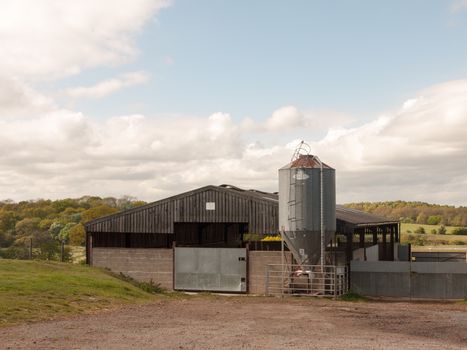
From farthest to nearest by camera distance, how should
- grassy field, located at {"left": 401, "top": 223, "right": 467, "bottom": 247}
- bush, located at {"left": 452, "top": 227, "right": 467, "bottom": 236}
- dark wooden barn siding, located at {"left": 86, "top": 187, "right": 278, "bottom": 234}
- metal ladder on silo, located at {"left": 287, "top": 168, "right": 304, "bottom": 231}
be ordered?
bush, located at {"left": 452, "top": 227, "right": 467, "bottom": 236} < grassy field, located at {"left": 401, "top": 223, "right": 467, "bottom": 247} < dark wooden barn siding, located at {"left": 86, "top": 187, "right": 278, "bottom": 234} < metal ladder on silo, located at {"left": 287, "top": 168, "right": 304, "bottom": 231}

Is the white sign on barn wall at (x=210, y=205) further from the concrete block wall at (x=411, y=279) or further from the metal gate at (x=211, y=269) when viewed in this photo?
the concrete block wall at (x=411, y=279)

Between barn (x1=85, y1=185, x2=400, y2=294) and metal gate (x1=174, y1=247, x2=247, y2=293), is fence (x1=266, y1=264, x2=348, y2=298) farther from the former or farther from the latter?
metal gate (x1=174, y1=247, x2=247, y2=293)

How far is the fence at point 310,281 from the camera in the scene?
3184 cm

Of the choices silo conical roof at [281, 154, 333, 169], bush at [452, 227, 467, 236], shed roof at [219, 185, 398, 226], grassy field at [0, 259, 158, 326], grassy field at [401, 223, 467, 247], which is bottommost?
grassy field at [401, 223, 467, 247]

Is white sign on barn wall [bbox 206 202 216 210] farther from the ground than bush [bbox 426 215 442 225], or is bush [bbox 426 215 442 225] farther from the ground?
white sign on barn wall [bbox 206 202 216 210]

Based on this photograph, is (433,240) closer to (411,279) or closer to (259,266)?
(411,279)

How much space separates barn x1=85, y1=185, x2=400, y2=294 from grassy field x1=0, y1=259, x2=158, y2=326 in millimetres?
2755

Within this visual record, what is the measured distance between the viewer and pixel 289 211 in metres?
32.6

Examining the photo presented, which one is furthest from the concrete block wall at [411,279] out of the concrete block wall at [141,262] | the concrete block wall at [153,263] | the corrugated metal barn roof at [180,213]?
the concrete block wall at [141,262]

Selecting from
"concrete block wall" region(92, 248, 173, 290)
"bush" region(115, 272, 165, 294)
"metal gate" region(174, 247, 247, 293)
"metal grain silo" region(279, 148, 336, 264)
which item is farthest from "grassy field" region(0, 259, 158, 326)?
"metal grain silo" region(279, 148, 336, 264)

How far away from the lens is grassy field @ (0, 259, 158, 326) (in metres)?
22.7

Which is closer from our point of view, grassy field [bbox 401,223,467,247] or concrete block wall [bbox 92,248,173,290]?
concrete block wall [bbox 92,248,173,290]

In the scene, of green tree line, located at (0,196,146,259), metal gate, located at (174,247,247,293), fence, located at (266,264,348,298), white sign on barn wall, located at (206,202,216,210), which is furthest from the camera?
green tree line, located at (0,196,146,259)

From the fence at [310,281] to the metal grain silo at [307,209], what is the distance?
647 mm
